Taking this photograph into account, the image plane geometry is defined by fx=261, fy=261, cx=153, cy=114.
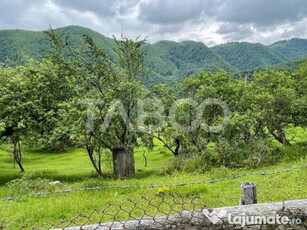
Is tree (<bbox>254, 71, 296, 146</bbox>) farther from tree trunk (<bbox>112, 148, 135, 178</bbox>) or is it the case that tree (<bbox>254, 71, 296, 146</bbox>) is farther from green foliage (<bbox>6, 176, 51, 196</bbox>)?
green foliage (<bbox>6, 176, 51, 196</bbox>)

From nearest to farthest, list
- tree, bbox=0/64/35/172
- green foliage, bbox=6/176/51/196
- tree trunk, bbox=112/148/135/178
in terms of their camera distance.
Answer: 1. green foliage, bbox=6/176/51/196
2. tree, bbox=0/64/35/172
3. tree trunk, bbox=112/148/135/178

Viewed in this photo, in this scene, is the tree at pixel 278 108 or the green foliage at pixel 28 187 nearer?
the green foliage at pixel 28 187

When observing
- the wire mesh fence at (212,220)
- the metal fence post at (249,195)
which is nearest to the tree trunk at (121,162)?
the metal fence post at (249,195)

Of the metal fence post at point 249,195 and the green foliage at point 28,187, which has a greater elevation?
the metal fence post at point 249,195

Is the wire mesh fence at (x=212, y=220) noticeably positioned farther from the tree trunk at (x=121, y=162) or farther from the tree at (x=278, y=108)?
the tree at (x=278, y=108)

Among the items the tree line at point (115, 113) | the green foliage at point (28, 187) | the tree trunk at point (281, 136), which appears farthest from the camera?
the tree trunk at point (281, 136)

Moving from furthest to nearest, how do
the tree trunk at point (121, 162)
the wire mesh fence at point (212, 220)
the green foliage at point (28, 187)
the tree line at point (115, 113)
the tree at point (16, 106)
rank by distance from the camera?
the tree trunk at point (121, 162) → the tree at point (16, 106) → the tree line at point (115, 113) → the green foliage at point (28, 187) → the wire mesh fence at point (212, 220)

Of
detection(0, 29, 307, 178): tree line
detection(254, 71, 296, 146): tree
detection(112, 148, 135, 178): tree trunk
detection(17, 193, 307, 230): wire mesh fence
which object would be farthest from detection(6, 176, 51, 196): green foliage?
detection(254, 71, 296, 146): tree

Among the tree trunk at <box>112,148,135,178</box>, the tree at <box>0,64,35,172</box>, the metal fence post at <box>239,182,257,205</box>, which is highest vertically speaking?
the tree at <box>0,64,35,172</box>

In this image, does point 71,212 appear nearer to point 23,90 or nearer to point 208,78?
point 23,90

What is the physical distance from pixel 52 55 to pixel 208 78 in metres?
12.4

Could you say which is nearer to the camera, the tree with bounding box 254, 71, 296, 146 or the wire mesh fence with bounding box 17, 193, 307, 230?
the wire mesh fence with bounding box 17, 193, 307, 230

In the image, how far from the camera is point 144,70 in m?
18.6

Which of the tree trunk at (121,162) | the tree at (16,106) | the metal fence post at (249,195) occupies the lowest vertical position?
the tree trunk at (121,162)
